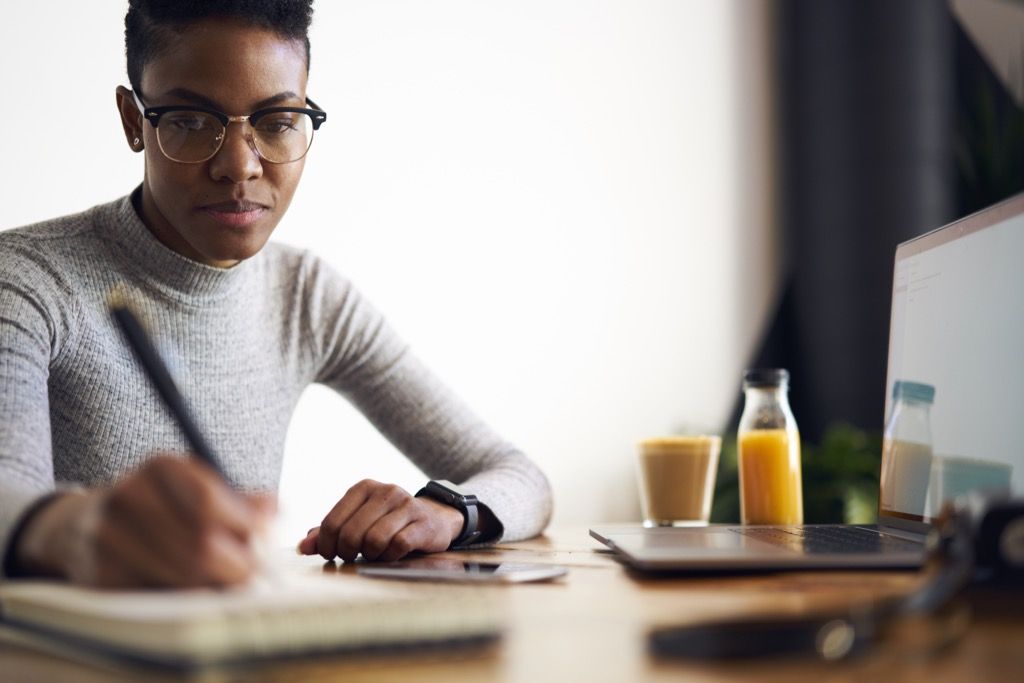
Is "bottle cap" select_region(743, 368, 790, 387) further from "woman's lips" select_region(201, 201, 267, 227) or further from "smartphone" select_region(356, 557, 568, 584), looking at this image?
"woman's lips" select_region(201, 201, 267, 227)

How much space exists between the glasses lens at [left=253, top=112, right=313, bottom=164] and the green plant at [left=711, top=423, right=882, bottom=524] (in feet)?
6.62

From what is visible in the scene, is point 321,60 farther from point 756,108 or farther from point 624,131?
point 756,108

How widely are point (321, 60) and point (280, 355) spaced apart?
1.44 meters

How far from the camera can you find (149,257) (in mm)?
1400

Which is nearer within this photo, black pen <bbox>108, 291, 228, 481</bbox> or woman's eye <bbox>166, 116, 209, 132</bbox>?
black pen <bbox>108, 291, 228, 481</bbox>

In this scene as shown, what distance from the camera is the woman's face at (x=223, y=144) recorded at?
126cm

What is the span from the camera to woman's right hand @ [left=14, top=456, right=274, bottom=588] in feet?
1.96

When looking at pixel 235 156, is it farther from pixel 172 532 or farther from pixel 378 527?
pixel 172 532

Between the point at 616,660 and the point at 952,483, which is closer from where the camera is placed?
the point at 616,660

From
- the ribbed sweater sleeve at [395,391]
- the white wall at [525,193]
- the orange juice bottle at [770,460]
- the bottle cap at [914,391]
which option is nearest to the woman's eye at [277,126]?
the ribbed sweater sleeve at [395,391]

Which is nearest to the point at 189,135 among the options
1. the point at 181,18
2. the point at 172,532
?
the point at 181,18

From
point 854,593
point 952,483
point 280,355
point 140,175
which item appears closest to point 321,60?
point 140,175

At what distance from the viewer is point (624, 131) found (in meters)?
3.43

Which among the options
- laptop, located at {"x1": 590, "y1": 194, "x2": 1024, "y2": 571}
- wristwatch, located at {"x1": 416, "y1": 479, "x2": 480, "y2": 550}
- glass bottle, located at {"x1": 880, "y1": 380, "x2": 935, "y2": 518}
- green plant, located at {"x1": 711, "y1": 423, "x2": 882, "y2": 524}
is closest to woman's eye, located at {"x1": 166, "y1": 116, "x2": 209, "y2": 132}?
wristwatch, located at {"x1": 416, "y1": 479, "x2": 480, "y2": 550}
